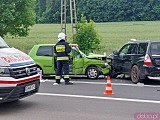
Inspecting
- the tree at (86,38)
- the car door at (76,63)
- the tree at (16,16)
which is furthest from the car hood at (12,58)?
the tree at (16,16)

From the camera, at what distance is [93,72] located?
47.9 feet

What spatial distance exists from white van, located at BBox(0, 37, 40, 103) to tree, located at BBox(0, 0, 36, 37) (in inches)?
831

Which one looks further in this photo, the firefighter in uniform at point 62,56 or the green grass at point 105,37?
the green grass at point 105,37

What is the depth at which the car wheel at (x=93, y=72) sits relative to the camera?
47.9ft

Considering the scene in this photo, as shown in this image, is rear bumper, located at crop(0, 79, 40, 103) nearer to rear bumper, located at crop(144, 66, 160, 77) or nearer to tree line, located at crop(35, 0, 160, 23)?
rear bumper, located at crop(144, 66, 160, 77)

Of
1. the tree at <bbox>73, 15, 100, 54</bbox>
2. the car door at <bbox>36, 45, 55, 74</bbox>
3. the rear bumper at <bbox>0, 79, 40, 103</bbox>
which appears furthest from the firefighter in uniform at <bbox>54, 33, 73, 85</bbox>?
the tree at <bbox>73, 15, 100, 54</bbox>

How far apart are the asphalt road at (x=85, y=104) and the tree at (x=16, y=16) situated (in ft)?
60.1

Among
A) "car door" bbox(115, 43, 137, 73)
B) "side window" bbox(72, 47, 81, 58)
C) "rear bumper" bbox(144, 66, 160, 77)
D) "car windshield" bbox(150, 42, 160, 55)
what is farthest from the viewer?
"side window" bbox(72, 47, 81, 58)

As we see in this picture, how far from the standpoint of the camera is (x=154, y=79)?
1451cm

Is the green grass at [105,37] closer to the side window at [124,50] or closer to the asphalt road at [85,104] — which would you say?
the side window at [124,50]

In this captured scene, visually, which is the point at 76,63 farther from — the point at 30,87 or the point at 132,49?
the point at 30,87

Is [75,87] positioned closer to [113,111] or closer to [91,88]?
[91,88]

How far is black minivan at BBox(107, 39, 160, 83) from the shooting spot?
1266cm

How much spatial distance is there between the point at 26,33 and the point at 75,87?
20051mm
